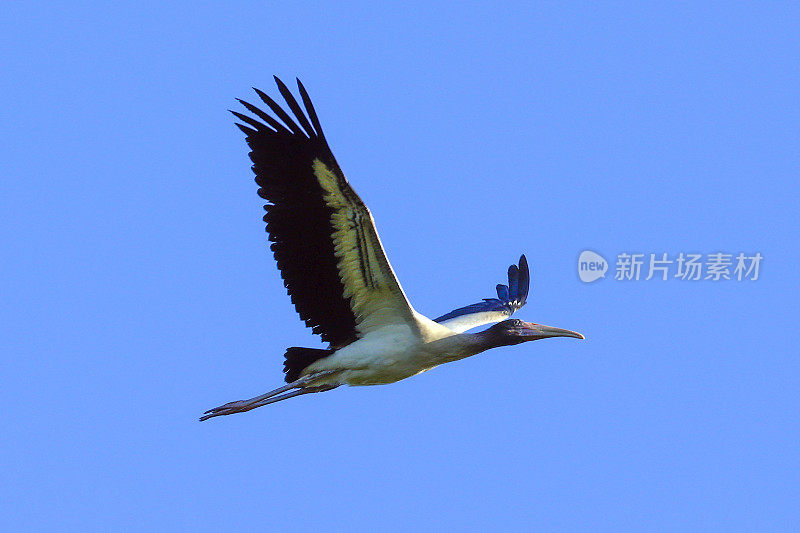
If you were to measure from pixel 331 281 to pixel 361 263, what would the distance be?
0.40m

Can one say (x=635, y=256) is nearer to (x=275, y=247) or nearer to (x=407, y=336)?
(x=407, y=336)

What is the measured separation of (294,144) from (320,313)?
1.90 metres

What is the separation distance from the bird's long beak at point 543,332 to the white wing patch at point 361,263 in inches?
52.2

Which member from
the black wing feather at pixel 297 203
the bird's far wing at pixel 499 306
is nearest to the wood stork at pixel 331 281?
the black wing feather at pixel 297 203

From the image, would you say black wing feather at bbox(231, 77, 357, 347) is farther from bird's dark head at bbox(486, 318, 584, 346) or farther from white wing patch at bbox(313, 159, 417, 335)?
bird's dark head at bbox(486, 318, 584, 346)

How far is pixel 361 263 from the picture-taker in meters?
12.4

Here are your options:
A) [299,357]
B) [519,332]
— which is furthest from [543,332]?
[299,357]

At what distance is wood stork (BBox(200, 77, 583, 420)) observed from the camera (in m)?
11.8

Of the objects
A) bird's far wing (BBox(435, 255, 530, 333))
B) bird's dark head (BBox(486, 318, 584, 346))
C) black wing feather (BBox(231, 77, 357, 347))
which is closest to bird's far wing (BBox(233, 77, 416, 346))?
black wing feather (BBox(231, 77, 357, 347))

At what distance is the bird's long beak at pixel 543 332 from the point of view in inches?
529

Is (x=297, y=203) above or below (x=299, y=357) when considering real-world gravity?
above

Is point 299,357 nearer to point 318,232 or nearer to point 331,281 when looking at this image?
point 331,281

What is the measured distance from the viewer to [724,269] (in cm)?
1527

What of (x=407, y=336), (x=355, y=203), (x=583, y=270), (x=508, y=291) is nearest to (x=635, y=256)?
(x=583, y=270)
